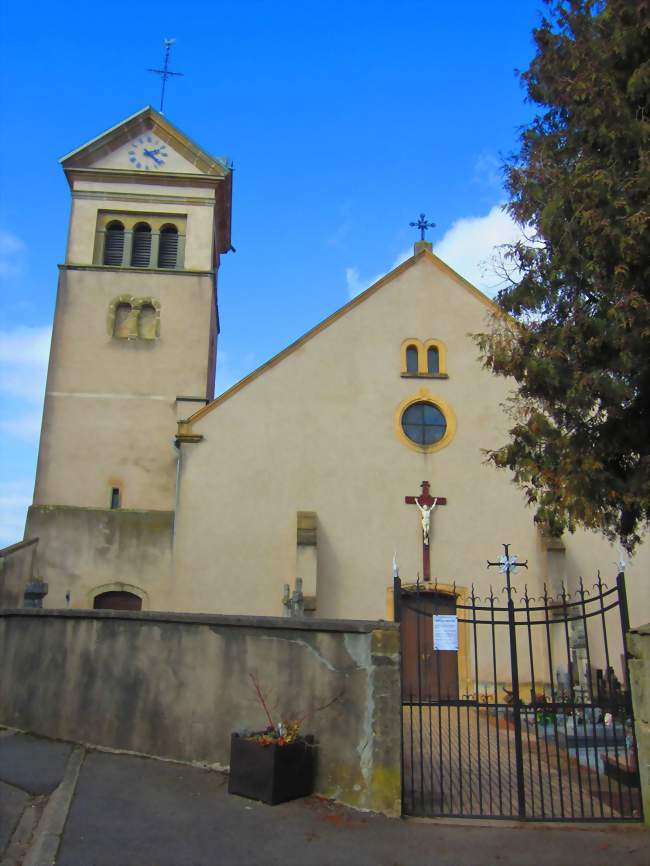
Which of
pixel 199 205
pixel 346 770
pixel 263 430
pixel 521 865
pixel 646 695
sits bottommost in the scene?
pixel 521 865

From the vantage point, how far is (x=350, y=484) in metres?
16.9

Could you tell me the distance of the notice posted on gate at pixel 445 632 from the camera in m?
7.54

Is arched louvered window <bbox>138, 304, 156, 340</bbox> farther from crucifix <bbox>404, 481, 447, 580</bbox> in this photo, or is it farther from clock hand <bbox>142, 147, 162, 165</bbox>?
crucifix <bbox>404, 481, 447, 580</bbox>

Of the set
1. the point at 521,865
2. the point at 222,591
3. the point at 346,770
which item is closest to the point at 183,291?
the point at 222,591

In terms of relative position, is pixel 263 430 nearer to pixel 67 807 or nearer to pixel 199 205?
pixel 199 205

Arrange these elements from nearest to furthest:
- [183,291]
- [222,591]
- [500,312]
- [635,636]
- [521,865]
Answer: [521,865]
[635,636]
[500,312]
[222,591]
[183,291]

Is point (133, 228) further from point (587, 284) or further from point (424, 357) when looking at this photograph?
point (587, 284)

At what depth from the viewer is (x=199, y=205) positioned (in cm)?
2164

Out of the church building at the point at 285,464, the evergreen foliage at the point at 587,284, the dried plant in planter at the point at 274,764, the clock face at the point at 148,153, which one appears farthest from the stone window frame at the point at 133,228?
the dried plant in planter at the point at 274,764

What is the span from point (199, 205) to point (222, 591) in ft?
36.8

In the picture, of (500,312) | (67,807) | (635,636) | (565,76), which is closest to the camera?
(67,807)

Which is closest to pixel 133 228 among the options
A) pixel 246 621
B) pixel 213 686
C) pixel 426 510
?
pixel 426 510

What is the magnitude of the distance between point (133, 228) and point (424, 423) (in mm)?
10132

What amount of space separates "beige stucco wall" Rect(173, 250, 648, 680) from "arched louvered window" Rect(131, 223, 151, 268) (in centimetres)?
607
